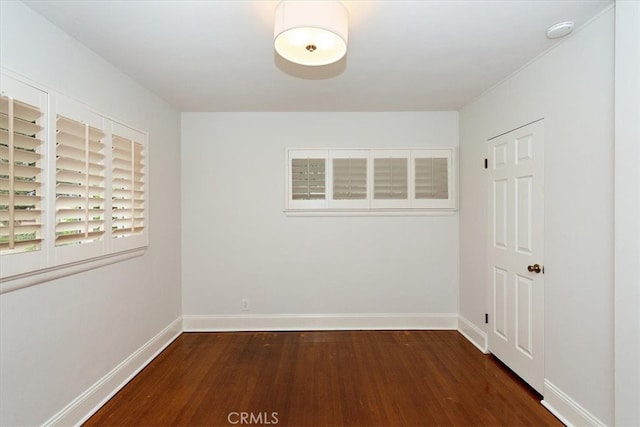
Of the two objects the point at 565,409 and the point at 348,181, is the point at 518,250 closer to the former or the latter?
the point at 565,409

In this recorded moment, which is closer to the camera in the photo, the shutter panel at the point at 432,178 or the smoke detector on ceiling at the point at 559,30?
the smoke detector on ceiling at the point at 559,30

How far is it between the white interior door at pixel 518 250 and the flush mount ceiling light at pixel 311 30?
1728 millimetres

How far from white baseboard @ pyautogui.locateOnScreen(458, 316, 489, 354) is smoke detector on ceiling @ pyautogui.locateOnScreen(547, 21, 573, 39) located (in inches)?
103

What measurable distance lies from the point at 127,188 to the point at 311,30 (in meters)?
1.99

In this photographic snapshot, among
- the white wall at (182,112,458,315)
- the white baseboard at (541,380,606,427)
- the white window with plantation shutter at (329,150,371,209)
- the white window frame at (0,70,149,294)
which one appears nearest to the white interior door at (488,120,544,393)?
the white baseboard at (541,380,606,427)

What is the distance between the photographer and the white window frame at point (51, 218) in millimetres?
1588

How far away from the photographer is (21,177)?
5.39 ft

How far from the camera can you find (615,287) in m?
1.65

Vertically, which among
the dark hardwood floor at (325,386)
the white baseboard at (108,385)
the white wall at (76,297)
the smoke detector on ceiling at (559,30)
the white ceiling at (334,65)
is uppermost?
the white ceiling at (334,65)

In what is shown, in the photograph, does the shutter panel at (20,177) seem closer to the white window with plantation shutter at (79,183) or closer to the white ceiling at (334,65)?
the white window with plantation shutter at (79,183)

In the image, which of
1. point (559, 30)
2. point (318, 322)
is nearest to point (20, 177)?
point (318, 322)

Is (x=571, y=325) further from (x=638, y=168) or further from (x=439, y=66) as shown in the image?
(x=439, y=66)

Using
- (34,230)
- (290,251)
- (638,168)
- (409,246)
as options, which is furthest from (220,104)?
(638,168)

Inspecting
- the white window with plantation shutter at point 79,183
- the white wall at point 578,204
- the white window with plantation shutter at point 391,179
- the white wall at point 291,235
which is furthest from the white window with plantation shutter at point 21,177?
the white wall at point 578,204
